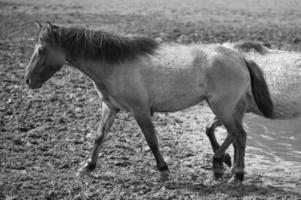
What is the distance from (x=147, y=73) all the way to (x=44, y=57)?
1.22 m

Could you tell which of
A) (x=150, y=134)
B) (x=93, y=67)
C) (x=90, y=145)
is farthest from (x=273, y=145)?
(x=93, y=67)

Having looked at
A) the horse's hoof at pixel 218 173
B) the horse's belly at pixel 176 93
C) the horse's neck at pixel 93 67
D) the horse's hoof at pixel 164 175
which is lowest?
the horse's hoof at pixel 218 173

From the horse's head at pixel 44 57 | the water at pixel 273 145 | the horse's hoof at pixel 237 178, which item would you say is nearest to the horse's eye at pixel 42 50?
the horse's head at pixel 44 57

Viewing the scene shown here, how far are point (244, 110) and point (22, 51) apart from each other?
7.79 metres

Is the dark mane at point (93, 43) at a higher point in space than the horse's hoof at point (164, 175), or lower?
higher

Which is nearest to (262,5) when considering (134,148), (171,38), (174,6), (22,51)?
(174,6)

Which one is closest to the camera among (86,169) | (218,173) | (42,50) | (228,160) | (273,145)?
(42,50)

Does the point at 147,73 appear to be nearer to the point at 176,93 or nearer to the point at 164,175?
the point at 176,93

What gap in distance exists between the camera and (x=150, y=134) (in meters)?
6.38

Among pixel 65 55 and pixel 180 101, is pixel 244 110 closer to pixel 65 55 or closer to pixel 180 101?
pixel 180 101

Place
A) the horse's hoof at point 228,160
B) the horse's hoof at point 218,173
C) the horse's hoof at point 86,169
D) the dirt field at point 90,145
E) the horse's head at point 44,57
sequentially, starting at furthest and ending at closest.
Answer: the horse's hoof at point 228,160, the horse's hoof at point 218,173, the horse's hoof at point 86,169, the horse's head at point 44,57, the dirt field at point 90,145

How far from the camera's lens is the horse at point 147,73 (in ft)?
20.7

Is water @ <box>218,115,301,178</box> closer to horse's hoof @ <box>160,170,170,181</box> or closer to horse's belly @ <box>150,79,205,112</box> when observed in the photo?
horse's hoof @ <box>160,170,170,181</box>

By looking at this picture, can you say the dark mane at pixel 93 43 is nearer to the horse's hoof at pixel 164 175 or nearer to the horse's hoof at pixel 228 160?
the horse's hoof at pixel 164 175
